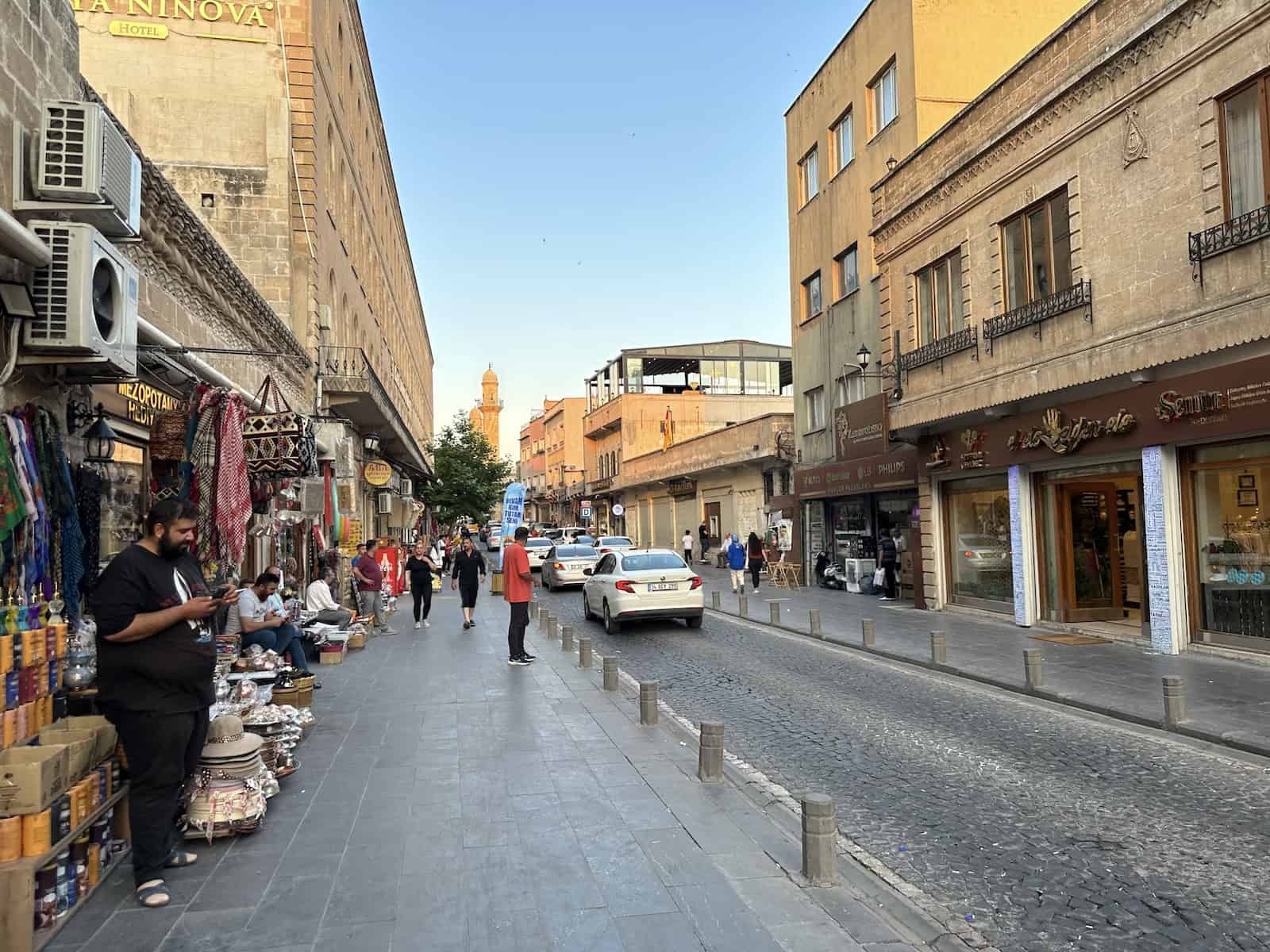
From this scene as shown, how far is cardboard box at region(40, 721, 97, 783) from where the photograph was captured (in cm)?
433

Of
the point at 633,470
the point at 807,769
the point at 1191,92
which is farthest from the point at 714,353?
the point at 807,769

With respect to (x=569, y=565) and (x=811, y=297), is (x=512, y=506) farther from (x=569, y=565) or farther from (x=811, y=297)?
(x=811, y=297)

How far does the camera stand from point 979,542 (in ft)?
57.2

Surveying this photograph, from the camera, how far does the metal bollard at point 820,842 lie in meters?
4.55

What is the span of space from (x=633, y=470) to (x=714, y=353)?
9.50m

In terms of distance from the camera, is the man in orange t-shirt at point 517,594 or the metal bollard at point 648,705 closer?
the metal bollard at point 648,705

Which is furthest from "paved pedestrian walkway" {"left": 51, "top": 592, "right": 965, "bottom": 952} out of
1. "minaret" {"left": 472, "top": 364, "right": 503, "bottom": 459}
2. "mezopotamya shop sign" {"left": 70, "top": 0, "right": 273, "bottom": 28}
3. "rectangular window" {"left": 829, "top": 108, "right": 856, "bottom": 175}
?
"minaret" {"left": 472, "top": 364, "right": 503, "bottom": 459}

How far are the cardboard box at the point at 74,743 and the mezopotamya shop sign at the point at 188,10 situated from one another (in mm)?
17589

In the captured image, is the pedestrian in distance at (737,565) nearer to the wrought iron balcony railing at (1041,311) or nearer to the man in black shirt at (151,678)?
the wrought iron balcony railing at (1041,311)

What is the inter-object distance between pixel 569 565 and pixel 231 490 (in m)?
20.1

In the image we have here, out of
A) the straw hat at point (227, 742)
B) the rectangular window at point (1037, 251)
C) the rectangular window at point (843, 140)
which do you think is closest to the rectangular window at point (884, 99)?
the rectangular window at point (843, 140)

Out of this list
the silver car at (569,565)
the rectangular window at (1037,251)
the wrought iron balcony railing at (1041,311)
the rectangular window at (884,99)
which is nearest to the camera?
the wrought iron balcony railing at (1041,311)

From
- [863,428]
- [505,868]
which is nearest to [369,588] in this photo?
[863,428]

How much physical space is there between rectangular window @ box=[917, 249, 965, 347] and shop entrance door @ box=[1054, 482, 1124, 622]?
13.8 ft
